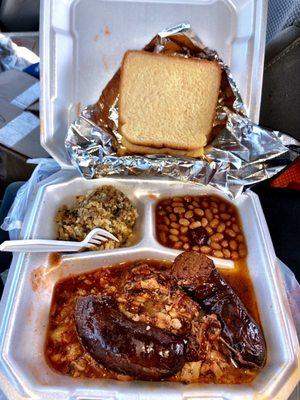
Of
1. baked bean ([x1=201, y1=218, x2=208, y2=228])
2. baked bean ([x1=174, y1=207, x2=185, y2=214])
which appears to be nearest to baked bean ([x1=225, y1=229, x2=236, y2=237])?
baked bean ([x1=201, y1=218, x2=208, y2=228])

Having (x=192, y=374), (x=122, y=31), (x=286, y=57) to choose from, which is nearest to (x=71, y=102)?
(x=122, y=31)

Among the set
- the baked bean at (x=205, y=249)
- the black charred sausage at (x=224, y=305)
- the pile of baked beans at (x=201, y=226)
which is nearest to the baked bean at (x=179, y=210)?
the pile of baked beans at (x=201, y=226)

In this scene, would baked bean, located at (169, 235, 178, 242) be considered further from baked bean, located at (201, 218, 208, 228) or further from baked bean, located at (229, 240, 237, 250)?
baked bean, located at (229, 240, 237, 250)

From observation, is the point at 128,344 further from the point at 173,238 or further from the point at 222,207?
the point at 222,207

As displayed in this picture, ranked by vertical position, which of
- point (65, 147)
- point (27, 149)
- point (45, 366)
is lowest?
point (45, 366)

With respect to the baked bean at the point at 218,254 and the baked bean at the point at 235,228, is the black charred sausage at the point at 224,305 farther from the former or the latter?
the baked bean at the point at 235,228

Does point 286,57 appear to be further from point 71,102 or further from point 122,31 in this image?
point 71,102
